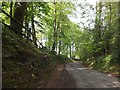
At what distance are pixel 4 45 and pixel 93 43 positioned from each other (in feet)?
85.0

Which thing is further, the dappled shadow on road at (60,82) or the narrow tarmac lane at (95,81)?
the narrow tarmac lane at (95,81)

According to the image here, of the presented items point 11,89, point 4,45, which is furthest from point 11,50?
point 11,89

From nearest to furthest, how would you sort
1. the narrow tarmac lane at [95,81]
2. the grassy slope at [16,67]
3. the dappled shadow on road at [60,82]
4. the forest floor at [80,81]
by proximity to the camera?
the grassy slope at [16,67] → the dappled shadow on road at [60,82] → the forest floor at [80,81] → the narrow tarmac lane at [95,81]

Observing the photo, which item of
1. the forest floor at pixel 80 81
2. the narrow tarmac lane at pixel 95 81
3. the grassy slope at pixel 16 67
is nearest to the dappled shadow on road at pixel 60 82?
the forest floor at pixel 80 81

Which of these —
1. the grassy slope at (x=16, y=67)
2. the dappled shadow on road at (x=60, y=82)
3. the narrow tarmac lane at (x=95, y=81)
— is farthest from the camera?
the narrow tarmac lane at (x=95, y=81)

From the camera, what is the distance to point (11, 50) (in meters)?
11.4

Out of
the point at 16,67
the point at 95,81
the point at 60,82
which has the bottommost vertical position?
the point at 95,81

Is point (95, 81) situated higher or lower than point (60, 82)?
lower

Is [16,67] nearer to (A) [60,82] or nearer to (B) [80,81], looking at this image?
(A) [60,82]

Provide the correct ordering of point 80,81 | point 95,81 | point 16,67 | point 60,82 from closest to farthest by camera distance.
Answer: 1. point 16,67
2. point 60,82
3. point 80,81
4. point 95,81

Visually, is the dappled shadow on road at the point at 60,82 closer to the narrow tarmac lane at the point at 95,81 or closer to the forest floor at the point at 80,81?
the forest floor at the point at 80,81

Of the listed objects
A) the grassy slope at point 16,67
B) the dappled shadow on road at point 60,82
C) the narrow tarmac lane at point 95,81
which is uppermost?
the grassy slope at point 16,67

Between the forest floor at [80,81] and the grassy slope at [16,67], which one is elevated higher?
the grassy slope at [16,67]

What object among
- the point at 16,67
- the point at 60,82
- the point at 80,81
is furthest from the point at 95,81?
the point at 16,67
